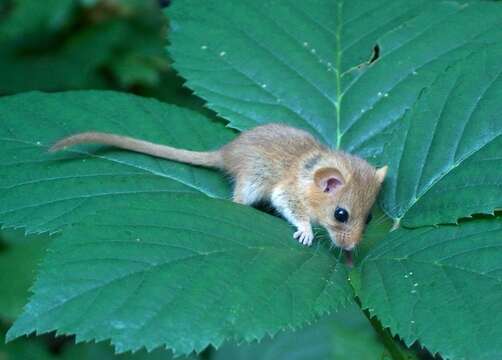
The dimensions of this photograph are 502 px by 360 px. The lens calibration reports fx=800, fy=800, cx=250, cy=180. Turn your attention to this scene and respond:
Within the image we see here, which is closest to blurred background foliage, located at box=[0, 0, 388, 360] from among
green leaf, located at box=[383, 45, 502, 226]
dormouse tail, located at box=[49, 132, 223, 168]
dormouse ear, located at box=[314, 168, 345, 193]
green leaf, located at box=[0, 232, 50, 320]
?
green leaf, located at box=[0, 232, 50, 320]

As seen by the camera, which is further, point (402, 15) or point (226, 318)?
point (402, 15)

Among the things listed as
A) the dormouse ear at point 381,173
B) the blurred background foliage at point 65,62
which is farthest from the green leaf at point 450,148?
the blurred background foliage at point 65,62

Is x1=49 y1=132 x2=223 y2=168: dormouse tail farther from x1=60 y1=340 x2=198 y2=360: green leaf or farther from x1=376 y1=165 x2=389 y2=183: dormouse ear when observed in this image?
x1=60 y1=340 x2=198 y2=360: green leaf

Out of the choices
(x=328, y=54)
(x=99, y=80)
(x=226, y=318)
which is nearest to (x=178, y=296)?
(x=226, y=318)

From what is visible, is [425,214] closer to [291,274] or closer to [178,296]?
[291,274]

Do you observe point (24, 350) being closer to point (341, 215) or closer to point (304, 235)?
point (341, 215)

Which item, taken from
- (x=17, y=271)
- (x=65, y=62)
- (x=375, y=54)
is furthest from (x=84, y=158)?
(x=65, y=62)
